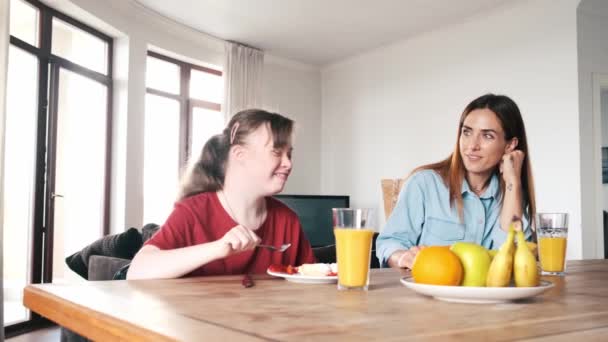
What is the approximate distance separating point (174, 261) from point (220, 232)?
0.37 metres

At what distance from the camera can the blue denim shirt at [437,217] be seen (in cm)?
200

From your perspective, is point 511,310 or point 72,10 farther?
point 72,10

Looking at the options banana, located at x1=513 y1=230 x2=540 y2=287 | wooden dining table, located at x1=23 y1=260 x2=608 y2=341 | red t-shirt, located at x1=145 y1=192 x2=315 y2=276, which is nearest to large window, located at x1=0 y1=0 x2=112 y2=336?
red t-shirt, located at x1=145 y1=192 x2=315 y2=276

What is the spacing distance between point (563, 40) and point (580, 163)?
106 centimetres

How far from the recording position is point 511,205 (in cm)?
196

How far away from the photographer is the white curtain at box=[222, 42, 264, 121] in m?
6.37

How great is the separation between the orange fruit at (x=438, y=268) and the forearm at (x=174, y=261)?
45cm

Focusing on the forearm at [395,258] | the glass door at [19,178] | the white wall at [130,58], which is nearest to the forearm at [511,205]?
the forearm at [395,258]

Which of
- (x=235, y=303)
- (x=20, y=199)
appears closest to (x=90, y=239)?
(x=20, y=199)

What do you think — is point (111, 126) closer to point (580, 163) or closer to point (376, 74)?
point (376, 74)

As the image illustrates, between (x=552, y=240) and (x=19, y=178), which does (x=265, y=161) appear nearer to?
(x=552, y=240)

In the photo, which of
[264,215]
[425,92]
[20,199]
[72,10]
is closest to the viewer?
[264,215]

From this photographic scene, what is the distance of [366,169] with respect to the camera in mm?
6895

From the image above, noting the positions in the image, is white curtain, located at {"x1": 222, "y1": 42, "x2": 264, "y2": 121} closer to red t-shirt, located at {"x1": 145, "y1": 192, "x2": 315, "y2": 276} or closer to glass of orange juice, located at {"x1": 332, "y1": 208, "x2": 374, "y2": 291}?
red t-shirt, located at {"x1": 145, "y1": 192, "x2": 315, "y2": 276}
